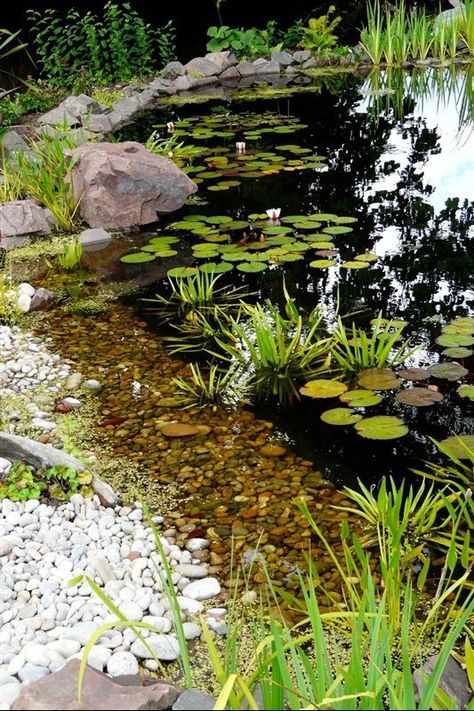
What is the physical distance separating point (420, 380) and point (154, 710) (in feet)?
7.70

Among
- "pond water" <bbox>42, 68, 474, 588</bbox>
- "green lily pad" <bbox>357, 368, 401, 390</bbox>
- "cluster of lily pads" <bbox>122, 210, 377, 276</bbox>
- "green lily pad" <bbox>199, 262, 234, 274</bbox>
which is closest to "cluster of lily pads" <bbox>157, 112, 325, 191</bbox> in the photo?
"pond water" <bbox>42, 68, 474, 588</bbox>

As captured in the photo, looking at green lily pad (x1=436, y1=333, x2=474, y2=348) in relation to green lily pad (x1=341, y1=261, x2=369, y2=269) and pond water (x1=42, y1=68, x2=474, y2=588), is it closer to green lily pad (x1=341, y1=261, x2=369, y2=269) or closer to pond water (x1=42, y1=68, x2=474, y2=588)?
pond water (x1=42, y1=68, x2=474, y2=588)

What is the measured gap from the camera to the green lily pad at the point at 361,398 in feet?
10.5

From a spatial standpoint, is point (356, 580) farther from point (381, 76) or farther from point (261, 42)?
point (261, 42)

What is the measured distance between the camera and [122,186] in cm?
578

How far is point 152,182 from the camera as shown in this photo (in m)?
5.90

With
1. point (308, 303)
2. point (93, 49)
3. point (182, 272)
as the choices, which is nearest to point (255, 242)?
point (182, 272)

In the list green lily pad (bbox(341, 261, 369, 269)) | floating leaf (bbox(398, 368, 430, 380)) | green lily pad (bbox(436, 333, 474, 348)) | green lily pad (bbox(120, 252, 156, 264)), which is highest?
green lily pad (bbox(120, 252, 156, 264))

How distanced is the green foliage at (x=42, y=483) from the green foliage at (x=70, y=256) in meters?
2.59

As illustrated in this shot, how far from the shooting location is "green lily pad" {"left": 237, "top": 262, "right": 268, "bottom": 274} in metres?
4.58

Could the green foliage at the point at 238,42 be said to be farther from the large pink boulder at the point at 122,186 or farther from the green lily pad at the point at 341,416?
the green lily pad at the point at 341,416

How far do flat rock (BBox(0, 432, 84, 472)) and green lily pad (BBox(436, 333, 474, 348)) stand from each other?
1.84m

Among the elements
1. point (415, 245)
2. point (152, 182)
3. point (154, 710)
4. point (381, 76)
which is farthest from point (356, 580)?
point (381, 76)

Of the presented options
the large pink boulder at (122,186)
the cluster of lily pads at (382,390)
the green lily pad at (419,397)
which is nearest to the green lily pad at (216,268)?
the large pink boulder at (122,186)
